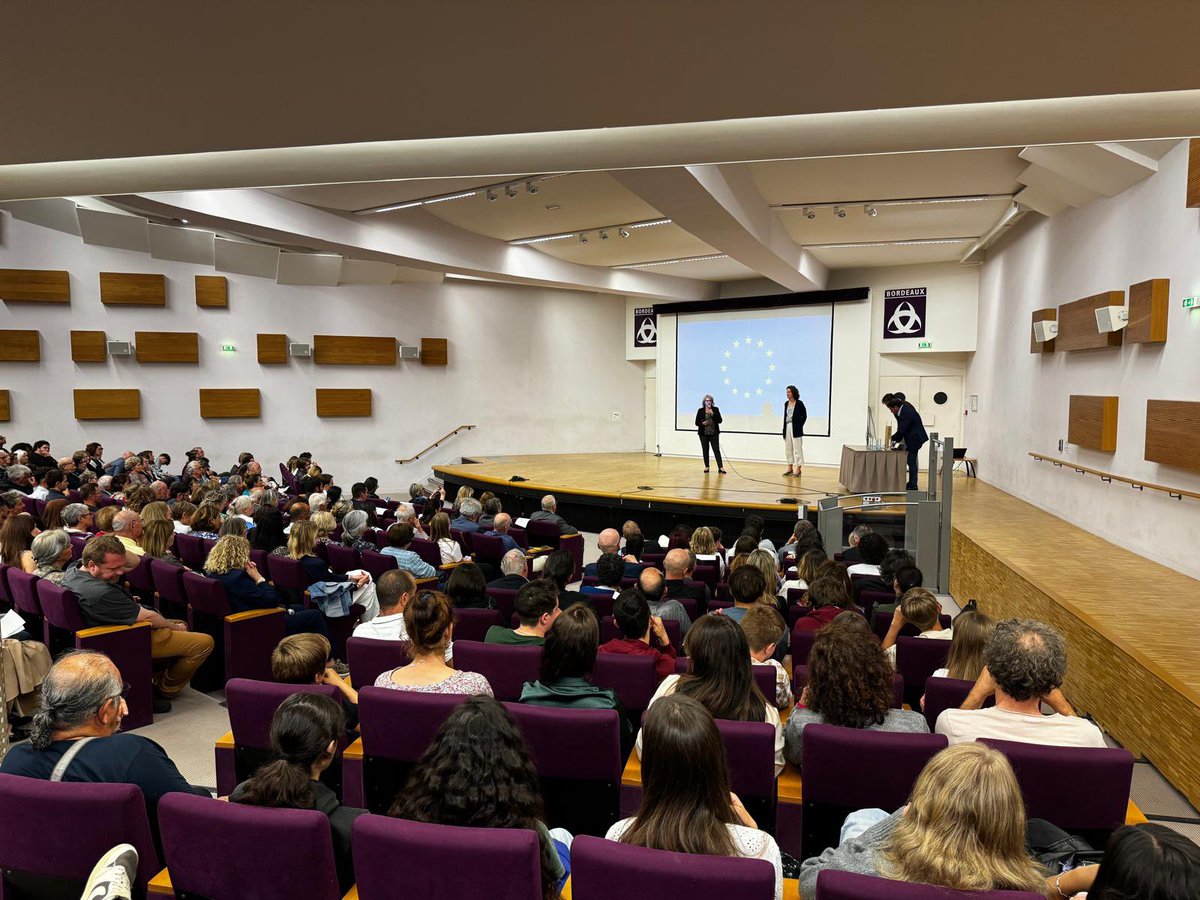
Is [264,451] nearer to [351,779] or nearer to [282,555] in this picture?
[282,555]

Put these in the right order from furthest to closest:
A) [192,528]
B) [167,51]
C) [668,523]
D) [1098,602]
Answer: [668,523] < [192,528] < [1098,602] < [167,51]

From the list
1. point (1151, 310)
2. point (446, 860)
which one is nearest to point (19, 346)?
point (446, 860)

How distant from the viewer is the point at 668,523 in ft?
36.7

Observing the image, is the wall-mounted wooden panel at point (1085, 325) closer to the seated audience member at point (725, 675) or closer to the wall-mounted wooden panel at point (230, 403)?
the seated audience member at point (725, 675)

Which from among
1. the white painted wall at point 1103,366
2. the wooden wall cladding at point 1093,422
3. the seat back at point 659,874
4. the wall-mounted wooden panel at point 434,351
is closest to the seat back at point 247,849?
the seat back at point 659,874

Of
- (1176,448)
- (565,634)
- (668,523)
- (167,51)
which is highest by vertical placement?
(167,51)

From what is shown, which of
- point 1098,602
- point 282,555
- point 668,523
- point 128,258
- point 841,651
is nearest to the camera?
point 841,651

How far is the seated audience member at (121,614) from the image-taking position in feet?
14.0

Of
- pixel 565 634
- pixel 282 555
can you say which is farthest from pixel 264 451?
pixel 565 634

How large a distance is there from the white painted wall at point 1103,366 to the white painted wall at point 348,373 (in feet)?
28.6

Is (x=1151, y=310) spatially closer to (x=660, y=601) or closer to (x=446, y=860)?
(x=660, y=601)

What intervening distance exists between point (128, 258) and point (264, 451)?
12.6 ft

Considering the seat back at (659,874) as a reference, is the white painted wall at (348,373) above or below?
above

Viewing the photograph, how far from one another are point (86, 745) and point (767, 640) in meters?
2.36
